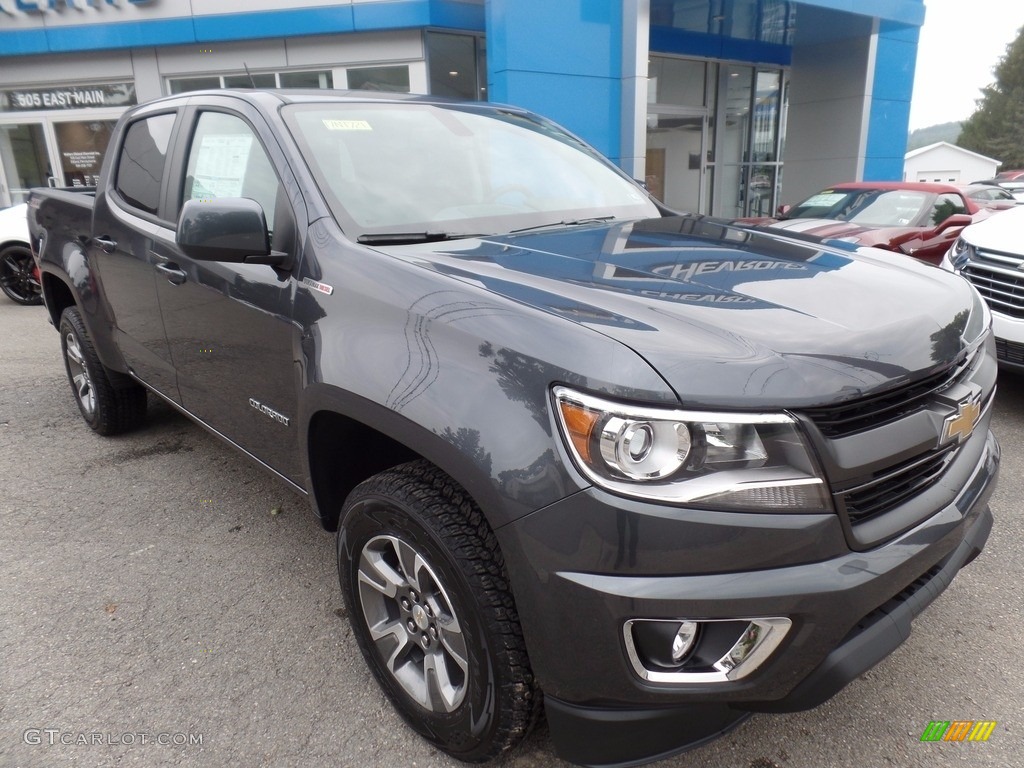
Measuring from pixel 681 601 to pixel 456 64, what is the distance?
1262cm

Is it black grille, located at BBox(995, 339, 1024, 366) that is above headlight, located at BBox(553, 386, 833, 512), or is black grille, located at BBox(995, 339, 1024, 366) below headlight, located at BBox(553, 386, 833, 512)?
below

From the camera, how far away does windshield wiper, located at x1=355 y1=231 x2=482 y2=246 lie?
6.97 ft

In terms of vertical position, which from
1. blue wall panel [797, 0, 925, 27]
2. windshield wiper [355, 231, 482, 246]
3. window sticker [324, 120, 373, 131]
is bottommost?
windshield wiper [355, 231, 482, 246]

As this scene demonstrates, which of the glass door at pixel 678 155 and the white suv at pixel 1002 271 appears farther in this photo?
the glass door at pixel 678 155

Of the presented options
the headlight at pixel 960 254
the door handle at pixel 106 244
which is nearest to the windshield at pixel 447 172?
the door handle at pixel 106 244

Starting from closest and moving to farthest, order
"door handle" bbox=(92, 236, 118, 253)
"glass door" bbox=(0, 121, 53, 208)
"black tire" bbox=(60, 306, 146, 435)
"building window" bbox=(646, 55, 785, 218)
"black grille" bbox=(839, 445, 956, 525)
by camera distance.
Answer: "black grille" bbox=(839, 445, 956, 525), "door handle" bbox=(92, 236, 118, 253), "black tire" bbox=(60, 306, 146, 435), "glass door" bbox=(0, 121, 53, 208), "building window" bbox=(646, 55, 785, 218)

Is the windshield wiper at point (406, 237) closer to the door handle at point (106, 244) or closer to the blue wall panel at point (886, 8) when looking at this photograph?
the door handle at point (106, 244)

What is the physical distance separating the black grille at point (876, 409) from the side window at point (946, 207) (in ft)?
22.9

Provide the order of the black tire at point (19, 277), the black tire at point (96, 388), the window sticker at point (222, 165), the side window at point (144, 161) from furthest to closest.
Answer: the black tire at point (19, 277) < the black tire at point (96, 388) < the side window at point (144, 161) < the window sticker at point (222, 165)

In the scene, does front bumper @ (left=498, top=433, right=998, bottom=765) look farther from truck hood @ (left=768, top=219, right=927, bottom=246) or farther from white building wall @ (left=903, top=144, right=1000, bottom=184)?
white building wall @ (left=903, top=144, right=1000, bottom=184)


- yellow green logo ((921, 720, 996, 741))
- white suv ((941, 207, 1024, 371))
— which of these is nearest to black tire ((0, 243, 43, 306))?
white suv ((941, 207, 1024, 371))

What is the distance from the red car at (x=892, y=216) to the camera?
6.61 meters

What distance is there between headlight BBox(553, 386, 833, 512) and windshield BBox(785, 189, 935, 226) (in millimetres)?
7214

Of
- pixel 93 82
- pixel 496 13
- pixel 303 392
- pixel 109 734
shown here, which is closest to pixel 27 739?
pixel 109 734
